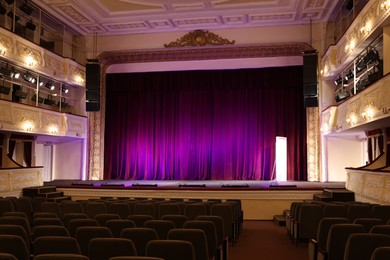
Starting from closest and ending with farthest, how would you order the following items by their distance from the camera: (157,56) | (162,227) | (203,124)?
(162,227) < (157,56) < (203,124)

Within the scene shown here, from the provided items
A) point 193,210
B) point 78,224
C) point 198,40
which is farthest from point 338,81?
point 78,224

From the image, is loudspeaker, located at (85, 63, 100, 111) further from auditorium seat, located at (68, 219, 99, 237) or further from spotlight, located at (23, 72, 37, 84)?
auditorium seat, located at (68, 219, 99, 237)

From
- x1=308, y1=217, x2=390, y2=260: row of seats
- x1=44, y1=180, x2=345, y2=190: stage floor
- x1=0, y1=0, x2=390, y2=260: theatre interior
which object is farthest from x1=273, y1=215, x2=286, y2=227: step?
x1=308, y1=217, x2=390, y2=260: row of seats

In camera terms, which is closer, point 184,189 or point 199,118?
point 184,189

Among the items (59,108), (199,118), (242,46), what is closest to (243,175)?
(199,118)

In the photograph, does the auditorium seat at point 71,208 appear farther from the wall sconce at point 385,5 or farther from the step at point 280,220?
the wall sconce at point 385,5

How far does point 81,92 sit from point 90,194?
6.49 m

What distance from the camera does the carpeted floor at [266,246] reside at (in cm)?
560

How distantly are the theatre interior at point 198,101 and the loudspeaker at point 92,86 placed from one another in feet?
0.13

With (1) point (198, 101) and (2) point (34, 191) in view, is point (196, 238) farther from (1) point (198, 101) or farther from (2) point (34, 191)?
(1) point (198, 101)

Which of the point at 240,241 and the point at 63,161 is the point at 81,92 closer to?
the point at 63,161

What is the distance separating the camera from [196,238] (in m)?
3.35

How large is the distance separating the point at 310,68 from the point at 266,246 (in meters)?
8.86

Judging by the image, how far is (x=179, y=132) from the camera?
1722 centimetres
